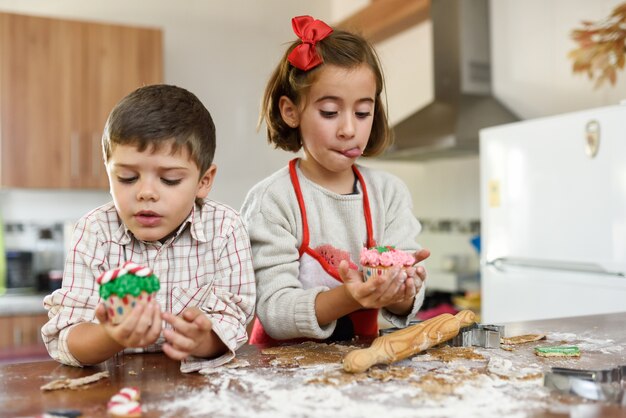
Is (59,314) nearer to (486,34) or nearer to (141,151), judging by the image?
(141,151)

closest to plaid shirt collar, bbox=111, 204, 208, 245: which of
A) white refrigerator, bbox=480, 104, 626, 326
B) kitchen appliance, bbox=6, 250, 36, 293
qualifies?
white refrigerator, bbox=480, 104, 626, 326

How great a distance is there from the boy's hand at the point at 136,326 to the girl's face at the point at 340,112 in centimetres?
53

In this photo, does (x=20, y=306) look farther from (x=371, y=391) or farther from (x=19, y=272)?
(x=371, y=391)

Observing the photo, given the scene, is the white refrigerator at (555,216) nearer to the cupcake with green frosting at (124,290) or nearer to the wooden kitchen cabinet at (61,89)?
the cupcake with green frosting at (124,290)

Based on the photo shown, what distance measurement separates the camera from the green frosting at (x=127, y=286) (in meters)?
0.76

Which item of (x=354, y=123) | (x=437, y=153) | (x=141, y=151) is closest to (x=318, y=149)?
(x=354, y=123)

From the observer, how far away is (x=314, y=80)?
3.92 ft

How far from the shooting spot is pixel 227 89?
4.20 m

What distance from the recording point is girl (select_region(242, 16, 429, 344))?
1.10 meters

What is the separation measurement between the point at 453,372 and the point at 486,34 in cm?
286

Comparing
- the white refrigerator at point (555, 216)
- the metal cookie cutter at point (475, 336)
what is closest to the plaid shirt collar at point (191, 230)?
the metal cookie cutter at point (475, 336)

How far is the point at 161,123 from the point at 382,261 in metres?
0.41

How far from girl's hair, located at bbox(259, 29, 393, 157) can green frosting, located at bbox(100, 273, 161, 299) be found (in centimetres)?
57

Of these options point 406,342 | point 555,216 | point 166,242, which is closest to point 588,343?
point 406,342
